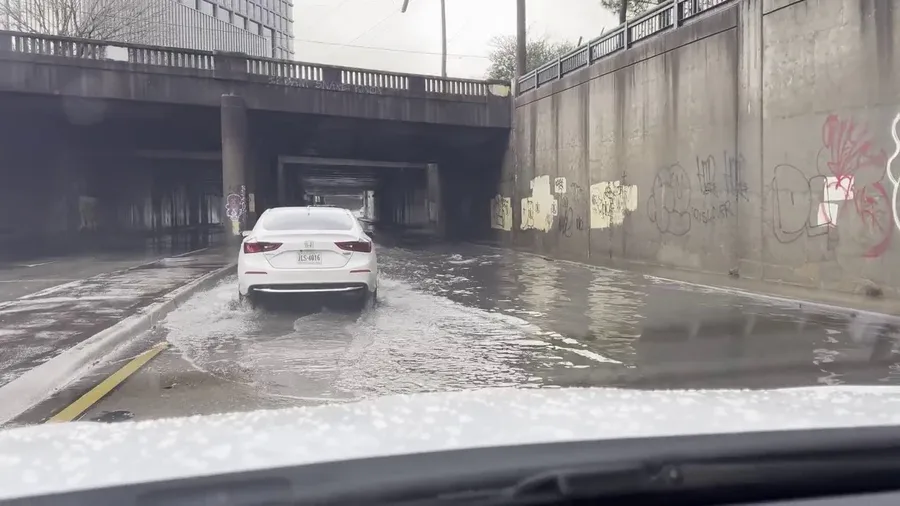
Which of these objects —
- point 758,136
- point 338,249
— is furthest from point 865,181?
point 338,249

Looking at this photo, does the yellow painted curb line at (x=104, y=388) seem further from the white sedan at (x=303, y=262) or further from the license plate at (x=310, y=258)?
the license plate at (x=310, y=258)

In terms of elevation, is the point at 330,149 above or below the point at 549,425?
above

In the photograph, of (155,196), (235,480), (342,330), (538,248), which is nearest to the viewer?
(235,480)

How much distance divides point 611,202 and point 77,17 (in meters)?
28.5

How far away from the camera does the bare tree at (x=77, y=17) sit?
33.8m

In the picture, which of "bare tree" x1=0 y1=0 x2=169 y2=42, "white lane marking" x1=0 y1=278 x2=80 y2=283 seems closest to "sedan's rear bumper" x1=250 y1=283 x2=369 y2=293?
"white lane marking" x1=0 y1=278 x2=80 y2=283

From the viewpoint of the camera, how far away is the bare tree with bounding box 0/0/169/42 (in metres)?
33.8

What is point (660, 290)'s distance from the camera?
1473 cm

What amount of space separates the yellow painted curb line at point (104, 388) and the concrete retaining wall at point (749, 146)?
10.6m

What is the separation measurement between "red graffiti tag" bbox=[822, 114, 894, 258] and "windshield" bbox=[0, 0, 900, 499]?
0.16 ft

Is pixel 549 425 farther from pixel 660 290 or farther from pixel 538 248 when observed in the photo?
pixel 538 248

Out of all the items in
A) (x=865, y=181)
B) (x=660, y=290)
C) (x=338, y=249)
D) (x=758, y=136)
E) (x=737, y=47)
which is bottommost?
(x=660, y=290)

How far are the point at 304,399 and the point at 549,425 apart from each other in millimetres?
Answer: 4054

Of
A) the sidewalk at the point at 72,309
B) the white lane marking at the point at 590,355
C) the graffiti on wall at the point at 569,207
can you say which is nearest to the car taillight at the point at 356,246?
the sidewalk at the point at 72,309
